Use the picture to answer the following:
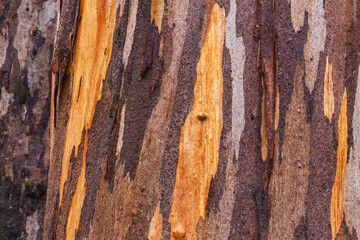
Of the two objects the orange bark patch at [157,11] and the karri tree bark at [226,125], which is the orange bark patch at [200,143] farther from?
the orange bark patch at [157,11]

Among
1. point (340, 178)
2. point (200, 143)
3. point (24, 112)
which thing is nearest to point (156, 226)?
point (200, 143)

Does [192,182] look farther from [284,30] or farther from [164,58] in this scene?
[284,30]

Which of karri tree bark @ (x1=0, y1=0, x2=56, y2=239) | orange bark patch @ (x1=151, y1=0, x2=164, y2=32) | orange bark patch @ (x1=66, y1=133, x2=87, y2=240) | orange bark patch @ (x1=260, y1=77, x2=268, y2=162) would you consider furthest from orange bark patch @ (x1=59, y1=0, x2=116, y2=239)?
Answer: karri tree bark @ (x1=0, y1=0, x2=56, y2=239)

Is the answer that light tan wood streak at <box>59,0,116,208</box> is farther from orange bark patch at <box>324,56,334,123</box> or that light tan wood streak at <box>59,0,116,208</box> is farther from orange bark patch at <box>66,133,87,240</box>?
orange bark patch at <box>324,56,334,123</box>

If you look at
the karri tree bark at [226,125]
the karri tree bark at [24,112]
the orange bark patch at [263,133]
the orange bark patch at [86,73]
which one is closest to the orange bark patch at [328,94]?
the karri tree bark at [226,125]

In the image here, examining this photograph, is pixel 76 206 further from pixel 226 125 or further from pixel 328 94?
pixel 328 94

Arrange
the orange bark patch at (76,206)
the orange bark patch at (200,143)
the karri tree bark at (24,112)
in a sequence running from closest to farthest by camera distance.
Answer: the orange bark patch at (200,143) → the orange bark patch at (76,206) → the karri tree bark at (24,112)
